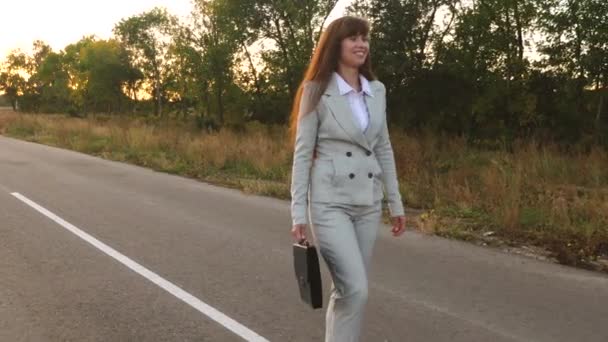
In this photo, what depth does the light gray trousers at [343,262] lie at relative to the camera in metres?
2.86

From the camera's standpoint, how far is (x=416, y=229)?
7.76 meters

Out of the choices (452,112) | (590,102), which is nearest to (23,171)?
(452,112)

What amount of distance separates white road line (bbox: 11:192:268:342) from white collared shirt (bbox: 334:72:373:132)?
186 cm

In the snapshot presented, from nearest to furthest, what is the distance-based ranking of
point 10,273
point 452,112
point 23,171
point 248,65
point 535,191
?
1. point 10,273
2. point 535,191
3. point 23,171
4. point 452,112
5. point 248,65

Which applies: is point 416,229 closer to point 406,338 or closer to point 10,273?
point 406,338

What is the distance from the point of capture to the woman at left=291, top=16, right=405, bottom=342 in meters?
2.89

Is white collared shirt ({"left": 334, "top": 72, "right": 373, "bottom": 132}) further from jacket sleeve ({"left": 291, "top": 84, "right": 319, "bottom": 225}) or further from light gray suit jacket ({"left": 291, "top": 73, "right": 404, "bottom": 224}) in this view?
jacket sleeve ({"left": 291, "top": 84, "right": 319, "bottom": 225})

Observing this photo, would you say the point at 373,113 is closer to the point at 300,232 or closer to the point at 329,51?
the point at 329,51

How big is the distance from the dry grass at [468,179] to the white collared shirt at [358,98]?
4.07 m

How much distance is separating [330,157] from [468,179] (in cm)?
861

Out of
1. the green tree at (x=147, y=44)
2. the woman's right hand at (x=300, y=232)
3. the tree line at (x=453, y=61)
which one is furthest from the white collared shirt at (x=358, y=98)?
the green tree at (x=147, y=44)

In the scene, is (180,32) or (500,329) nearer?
(500,329)

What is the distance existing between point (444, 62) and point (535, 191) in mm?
15594

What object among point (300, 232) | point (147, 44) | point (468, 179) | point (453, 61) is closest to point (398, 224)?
point (300, 232)
